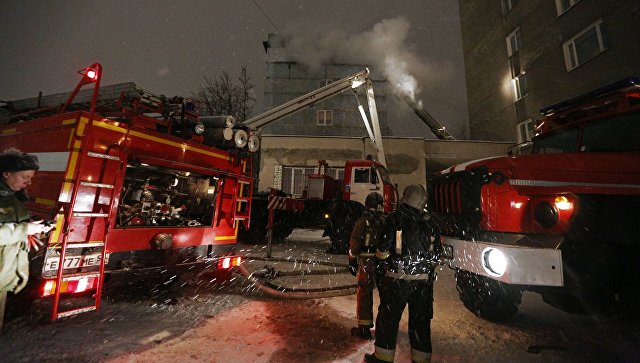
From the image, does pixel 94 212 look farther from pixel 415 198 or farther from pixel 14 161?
pixel 415 198

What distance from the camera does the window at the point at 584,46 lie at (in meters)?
11.2

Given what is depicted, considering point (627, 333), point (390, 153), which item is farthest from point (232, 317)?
point (390, 153)

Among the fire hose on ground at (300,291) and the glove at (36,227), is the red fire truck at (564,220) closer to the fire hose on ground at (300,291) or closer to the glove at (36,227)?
the fire hose on ground at (300,291)

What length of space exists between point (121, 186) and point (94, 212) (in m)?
0.38

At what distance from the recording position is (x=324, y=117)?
24.8m

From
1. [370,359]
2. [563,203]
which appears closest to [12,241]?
[370,359]

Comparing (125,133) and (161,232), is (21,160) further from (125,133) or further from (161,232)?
(161,232)

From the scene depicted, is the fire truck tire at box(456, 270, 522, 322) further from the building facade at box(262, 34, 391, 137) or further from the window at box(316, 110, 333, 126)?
the window at box(316, 110, 333, 126)

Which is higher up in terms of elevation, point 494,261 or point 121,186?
point 121,186

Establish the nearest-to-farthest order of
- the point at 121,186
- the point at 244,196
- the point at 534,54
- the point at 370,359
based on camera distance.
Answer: the point at 370,359, the point at 121,186, the point at 244,196, the point at 534,54

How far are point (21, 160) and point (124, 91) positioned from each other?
195 centimetres

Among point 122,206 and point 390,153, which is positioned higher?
point 390,153

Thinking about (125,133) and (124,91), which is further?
(124,91)

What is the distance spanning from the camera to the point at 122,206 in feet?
12.2
